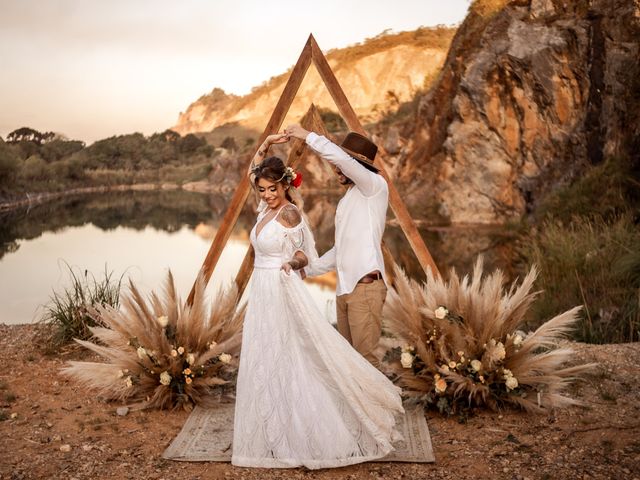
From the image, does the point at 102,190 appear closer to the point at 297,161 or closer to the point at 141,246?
the point at 141,246

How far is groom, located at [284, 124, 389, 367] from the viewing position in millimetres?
→ 4211

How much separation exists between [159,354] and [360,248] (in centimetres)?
176

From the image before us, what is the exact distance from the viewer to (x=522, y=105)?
1919 cm

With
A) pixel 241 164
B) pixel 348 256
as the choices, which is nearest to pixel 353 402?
pixel 348 256

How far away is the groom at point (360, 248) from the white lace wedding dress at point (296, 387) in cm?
33

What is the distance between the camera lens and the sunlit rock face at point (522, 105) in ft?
51.0

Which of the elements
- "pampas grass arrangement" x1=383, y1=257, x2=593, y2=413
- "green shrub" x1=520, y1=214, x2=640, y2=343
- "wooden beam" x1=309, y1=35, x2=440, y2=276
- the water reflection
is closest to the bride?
"pampas grass arrangement" x1=383, y1=257, x2=593, y2=413

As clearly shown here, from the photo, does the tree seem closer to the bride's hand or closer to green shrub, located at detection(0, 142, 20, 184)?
green shrub, located at detection(0, 142, 20, 184)

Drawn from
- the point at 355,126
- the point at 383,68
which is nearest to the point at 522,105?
the point at 355,126

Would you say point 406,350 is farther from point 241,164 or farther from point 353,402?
point 241,164

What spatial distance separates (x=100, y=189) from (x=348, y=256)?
1886 inches

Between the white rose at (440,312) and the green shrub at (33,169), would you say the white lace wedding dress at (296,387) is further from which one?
the green shrub at (33,169)

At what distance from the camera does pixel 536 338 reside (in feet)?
15.1

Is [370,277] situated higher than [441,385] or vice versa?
[370,277]
